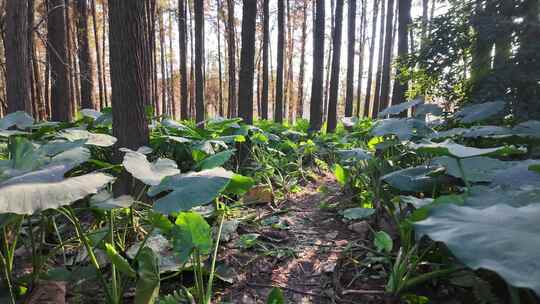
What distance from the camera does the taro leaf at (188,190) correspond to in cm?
125

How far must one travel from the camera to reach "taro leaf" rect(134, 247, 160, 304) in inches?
51.3

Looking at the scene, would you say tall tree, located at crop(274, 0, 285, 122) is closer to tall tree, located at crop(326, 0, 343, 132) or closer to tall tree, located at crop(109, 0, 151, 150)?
tall tree, located at crop(326, 0, 343, 132)

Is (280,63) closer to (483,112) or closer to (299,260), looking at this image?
(483,112)

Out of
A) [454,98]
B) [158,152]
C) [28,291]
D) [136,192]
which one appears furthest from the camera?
[454,98]

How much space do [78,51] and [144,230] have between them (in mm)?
8767

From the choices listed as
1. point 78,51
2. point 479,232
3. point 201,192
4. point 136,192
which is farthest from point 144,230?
point 78,51

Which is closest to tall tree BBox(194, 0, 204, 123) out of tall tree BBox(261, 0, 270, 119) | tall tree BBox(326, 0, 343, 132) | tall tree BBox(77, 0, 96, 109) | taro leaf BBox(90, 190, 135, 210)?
tall tree BBox(261, 0, 270, 119)

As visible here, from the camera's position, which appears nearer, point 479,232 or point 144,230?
point 479,232

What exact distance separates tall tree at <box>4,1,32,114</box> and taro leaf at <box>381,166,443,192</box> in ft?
16.4

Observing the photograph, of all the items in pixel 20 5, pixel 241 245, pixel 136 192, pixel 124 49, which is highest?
pixel 20 5

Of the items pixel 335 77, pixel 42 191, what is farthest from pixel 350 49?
pixel 42 191

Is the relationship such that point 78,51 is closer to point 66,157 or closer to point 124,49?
point 124,49

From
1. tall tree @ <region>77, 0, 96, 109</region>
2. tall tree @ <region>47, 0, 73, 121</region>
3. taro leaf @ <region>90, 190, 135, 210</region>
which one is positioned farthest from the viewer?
tall tree @ <region>77, 0, 96, 109</region>

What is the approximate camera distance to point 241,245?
214 centimetres
